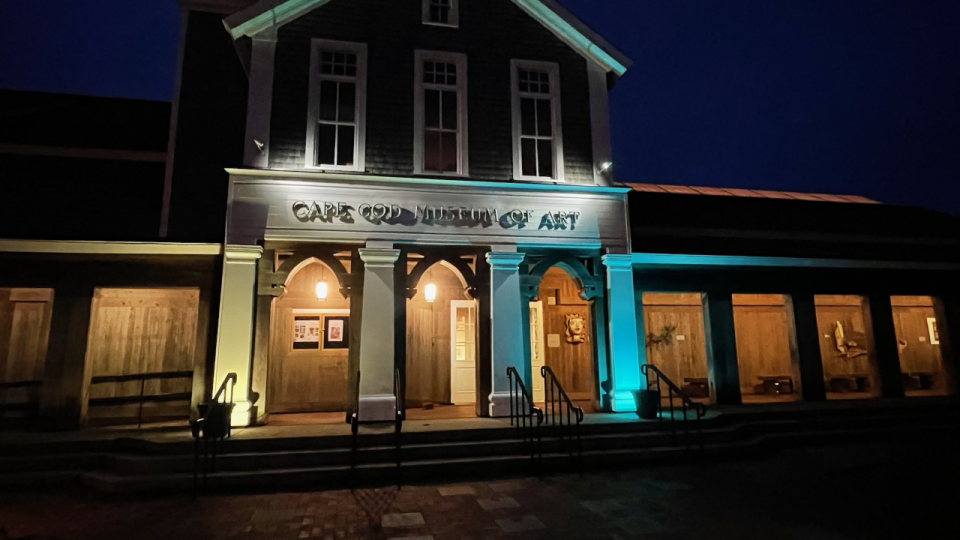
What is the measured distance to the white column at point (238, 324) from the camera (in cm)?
886

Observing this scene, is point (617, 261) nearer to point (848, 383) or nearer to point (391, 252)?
point (391, 252)

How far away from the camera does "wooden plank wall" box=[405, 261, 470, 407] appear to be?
11.8m

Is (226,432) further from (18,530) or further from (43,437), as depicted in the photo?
(43,437)

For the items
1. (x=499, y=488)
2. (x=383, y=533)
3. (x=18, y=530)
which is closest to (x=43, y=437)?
(x=18, y=530)

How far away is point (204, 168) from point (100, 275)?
2958mm

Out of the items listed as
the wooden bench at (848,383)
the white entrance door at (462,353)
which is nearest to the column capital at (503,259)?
the white entrance door at (462,353)

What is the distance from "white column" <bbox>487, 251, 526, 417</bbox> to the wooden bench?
386 inches

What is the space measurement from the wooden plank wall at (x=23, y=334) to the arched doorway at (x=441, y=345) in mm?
7453

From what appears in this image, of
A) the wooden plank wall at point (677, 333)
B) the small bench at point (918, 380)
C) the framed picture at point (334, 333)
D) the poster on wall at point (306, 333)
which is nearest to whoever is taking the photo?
the poster on wall at point (306, 333)

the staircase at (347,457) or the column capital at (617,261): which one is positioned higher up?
the column capital at (617,261)

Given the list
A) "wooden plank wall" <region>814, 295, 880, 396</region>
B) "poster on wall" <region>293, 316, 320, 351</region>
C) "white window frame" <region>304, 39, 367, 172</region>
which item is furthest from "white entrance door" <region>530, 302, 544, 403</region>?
"wooden plank wall" <region>814, 295, 880, 396</region>

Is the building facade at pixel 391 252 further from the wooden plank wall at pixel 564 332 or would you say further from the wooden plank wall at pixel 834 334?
→ the wooden plank wall at pixel 834 334

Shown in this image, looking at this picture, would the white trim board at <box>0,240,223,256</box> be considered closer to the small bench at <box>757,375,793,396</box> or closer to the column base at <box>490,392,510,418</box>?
the column base at <box>490,392,510,418</box>

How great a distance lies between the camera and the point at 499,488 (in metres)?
6.63
